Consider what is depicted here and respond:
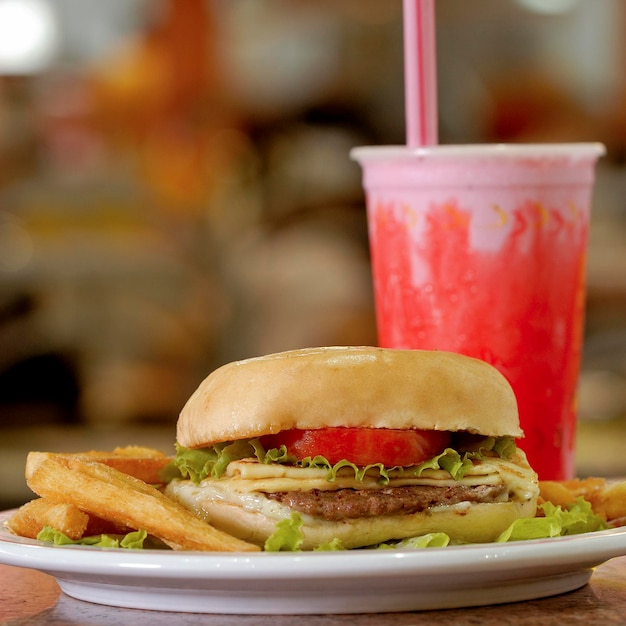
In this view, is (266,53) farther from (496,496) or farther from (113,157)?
(496,496)

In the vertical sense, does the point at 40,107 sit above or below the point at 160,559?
above

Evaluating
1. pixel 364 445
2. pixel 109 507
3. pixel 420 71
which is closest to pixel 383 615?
pixel 364 445

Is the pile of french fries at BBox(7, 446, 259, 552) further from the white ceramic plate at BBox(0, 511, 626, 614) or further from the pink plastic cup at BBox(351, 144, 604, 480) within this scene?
the pink plastic cup at BBox(351, 144, 604, 480)

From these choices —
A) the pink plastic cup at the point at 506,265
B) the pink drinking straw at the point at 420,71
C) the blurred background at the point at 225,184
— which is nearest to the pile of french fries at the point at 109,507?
the pink plastic cup at the point at 506,265

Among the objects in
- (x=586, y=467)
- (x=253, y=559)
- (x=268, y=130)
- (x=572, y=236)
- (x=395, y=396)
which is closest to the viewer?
(x=253, y=559)

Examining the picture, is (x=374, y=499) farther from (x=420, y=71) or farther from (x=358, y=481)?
(x=420, y=71)

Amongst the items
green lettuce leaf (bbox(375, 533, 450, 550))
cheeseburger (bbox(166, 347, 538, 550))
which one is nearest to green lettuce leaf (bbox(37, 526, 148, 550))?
cheeseburger (bbox(166, 347, 538, 550))

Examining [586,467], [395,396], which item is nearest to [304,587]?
[395,396]
